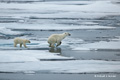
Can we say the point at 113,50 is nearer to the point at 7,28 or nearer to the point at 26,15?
the point at 7,28

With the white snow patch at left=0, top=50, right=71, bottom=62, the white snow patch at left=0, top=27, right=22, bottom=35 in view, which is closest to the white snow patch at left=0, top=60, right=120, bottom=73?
the white snow patch at left=0, top=50, right=71, bottom=62

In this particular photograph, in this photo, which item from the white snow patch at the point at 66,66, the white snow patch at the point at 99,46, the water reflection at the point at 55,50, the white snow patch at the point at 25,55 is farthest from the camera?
the white snow patch at the point at 99,46

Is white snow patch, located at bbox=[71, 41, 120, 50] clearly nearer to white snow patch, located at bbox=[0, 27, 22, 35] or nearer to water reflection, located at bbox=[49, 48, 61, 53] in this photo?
water reflection, located at bbox=[49, 48, 61, 53]

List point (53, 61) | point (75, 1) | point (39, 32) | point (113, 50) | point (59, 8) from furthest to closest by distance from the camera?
1. point (75, 1)
2. point (59, 8)
3. point (39, 32)
4. point (113, 50)
5. point (53, 61)

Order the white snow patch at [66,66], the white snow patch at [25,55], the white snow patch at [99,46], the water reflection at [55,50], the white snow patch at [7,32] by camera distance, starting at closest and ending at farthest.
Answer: the white snow patch at [66,66] < the white snow patch at [25,55] < the water reflection at [55,50] < the white snow patch at [99,46] < the white snow patch at [7,32]

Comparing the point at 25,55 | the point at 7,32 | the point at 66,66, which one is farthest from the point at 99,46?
the point at 7,32

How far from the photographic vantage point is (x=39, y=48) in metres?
9.56

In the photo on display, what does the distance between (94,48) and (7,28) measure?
166 inches

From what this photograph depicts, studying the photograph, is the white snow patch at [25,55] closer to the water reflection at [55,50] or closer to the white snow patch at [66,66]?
the water reflection at [55,50]

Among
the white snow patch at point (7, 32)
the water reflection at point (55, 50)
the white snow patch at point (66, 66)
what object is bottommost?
the white snow patch at point (66, 66)

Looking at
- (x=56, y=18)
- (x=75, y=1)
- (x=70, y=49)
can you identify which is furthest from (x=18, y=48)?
(x=75, y=1)

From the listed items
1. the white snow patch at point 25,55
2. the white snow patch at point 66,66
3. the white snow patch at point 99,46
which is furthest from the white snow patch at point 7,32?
the white snow patch at point 66,66

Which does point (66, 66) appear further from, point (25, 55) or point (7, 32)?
point (7, 32)

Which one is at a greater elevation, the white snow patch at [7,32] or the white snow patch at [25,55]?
the white snow patch at [7,32]
